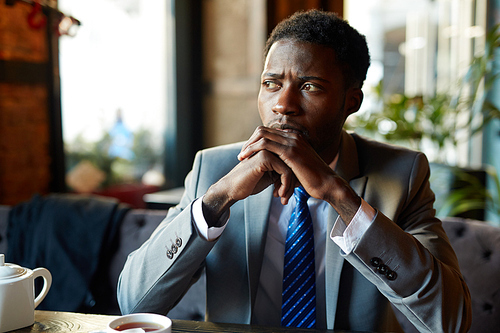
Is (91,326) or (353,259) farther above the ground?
(353,259)

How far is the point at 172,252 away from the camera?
119 centimetres

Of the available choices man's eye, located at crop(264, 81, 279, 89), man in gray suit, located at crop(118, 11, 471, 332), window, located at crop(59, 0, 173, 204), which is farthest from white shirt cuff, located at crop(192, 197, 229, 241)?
window, located at crop(59, 0, 173, 204)

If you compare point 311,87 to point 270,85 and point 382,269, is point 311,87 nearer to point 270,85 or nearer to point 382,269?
point 270,85

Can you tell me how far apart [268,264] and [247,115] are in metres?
2.82

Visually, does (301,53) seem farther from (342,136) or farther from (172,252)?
(172,252)

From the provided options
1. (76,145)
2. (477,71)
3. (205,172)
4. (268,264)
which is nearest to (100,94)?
(76,145)

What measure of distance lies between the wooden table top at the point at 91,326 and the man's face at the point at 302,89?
1.82 feet

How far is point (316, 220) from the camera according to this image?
1.42 meters

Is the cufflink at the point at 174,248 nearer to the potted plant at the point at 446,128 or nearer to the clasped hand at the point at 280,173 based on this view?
the clasped hand at the point at 280,173

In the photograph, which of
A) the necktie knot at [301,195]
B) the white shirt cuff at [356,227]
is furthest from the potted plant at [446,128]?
the white shirt cuff at [356,227]

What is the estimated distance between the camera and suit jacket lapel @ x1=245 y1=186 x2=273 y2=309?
1314mm

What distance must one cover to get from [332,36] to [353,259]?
653 millimetres

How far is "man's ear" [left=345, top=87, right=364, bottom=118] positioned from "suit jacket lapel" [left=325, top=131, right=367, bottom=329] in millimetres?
122

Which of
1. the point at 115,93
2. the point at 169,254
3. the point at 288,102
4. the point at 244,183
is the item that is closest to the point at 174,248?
the point at 169,254
